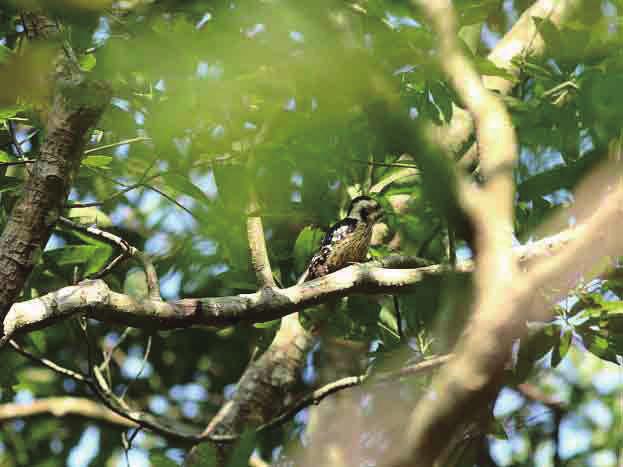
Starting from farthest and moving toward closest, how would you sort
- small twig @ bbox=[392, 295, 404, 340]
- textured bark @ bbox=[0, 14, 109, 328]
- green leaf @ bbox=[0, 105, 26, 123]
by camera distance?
small twig @ bbox=[392, 295, 404, 340] < green leaf @ bbox=[0, 105, 26, 123] < textured bark @ bbox=[0, 14, 109, 328]

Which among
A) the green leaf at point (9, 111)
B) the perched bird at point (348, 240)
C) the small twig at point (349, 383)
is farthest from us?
the perched bird at point (348, 240)

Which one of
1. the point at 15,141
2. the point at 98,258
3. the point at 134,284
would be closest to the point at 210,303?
the point at 15,141

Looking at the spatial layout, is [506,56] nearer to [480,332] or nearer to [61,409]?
[61,409]

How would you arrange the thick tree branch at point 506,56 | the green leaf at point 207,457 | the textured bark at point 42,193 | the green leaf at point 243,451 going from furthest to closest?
1. the thick tree branch at point 506,56
2. the textured bark at point 42,193
3. the green leaf at point 207,457
4. the green leaf at point 243,451

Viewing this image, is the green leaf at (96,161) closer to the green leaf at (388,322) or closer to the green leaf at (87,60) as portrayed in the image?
the green leaf at (87,60)

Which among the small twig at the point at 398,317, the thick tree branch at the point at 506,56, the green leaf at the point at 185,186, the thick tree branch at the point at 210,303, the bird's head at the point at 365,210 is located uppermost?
the thick tree branch at the point at 506,56

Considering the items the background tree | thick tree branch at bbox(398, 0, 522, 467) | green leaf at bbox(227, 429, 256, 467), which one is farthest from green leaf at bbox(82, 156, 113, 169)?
thick tree branch at bbox(398, 0, 522, 467)

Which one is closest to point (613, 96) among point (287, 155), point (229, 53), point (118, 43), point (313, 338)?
point (287, 155)

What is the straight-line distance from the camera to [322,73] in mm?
907

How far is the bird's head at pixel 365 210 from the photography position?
4.34m

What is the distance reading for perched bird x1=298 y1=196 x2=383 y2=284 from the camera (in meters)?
4.42

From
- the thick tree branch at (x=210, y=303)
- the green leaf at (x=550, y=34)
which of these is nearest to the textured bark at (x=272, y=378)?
the thick tree branch at (x=210, y=303)

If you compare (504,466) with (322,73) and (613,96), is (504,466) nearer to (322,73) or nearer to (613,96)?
(613,96)

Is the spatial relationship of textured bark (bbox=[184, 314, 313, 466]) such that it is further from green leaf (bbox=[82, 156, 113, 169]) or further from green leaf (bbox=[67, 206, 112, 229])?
green leaf (bbox=[82, 156, 113, 169])
